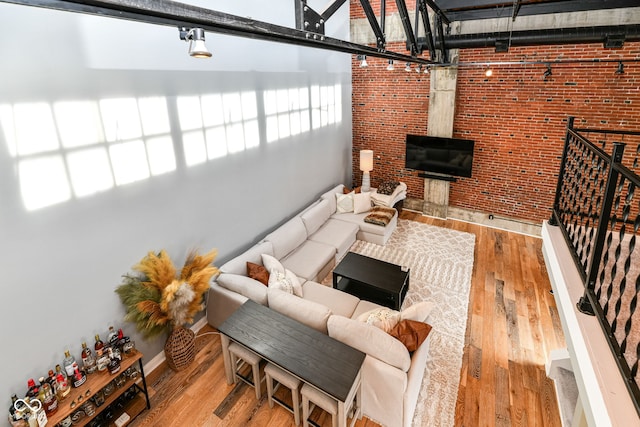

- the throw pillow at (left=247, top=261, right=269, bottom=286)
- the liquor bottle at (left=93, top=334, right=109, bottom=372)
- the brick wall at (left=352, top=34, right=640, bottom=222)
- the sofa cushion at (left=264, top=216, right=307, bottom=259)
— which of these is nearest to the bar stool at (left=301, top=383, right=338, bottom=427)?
the throw pillow at (left=247, top=261, right=269, bottom=286)

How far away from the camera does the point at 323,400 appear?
2803mm

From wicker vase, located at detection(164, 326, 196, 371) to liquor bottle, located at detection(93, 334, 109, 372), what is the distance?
2.16 ft

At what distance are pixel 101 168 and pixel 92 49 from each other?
3.18 ft

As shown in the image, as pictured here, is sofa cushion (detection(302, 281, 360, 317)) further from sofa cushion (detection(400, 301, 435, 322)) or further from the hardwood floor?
the hardwood floor

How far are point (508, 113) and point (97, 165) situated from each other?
6266mm

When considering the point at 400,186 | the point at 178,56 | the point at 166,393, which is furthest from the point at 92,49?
the point at 400,186

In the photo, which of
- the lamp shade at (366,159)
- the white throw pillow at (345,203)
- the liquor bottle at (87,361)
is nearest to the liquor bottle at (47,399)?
the liquor bottle at (87,361)

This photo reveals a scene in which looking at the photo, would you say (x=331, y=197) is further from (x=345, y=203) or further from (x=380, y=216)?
(x=380, y=216)

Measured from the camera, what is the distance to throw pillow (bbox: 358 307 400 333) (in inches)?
127

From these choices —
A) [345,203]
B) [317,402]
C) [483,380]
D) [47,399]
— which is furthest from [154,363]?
[345,203]

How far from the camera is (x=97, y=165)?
9.80 ft

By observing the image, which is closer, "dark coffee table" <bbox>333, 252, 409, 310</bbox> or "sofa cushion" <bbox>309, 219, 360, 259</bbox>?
"dark coffee table" <bbox>333, 252, 409, 310</bbox>

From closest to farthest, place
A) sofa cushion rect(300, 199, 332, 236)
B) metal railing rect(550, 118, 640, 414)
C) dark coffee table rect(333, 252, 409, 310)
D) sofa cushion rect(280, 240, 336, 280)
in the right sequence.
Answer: metal railing rect(550, 118, 640, 414) → dark coffee table rect(333, 252, 409, 310) → sofa cushion rect(280, 240, 336, 280) → sofa cushion rect(300, 199, 332, 236)

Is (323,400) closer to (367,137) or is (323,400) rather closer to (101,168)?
(101,168)
